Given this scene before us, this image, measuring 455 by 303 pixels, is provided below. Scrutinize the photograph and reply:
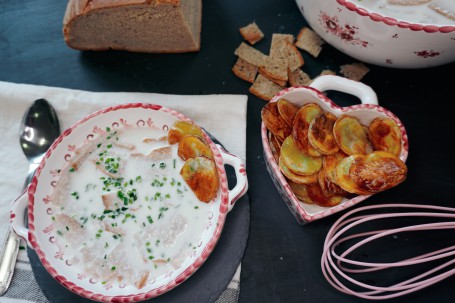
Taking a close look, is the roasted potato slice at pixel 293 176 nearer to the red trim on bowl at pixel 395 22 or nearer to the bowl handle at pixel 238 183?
the bowl handle at pixel 238 183

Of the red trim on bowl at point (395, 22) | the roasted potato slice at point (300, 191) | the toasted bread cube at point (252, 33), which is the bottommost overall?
the roasted potato slice at point (300, 191)

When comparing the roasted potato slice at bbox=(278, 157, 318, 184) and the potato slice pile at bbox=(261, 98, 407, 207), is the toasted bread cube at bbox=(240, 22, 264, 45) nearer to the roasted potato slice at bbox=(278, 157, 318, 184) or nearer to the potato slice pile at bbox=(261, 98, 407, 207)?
the potato slice pile at bbox=(261, 98, 407, 207)

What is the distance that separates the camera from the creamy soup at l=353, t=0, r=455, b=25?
45.6 inches

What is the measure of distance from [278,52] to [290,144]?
14.1 inches

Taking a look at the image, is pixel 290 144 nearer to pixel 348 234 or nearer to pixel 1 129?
pixel 348 234

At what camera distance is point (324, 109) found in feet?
3.64

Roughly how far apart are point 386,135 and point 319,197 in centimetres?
22

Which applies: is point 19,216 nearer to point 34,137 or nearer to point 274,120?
point 34,137

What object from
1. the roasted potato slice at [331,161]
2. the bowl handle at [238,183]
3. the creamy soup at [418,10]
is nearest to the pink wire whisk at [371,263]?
the roasted potato slice at [331,161]

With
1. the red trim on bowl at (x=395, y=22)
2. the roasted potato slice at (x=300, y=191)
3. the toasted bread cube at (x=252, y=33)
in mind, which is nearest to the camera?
the red trim on bowl at (x=395, y=22)

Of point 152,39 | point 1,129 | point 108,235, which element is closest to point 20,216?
point 108,235

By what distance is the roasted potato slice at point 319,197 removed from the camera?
1.03m

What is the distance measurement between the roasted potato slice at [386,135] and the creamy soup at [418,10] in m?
0.30

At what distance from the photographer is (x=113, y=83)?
4.40 feet
